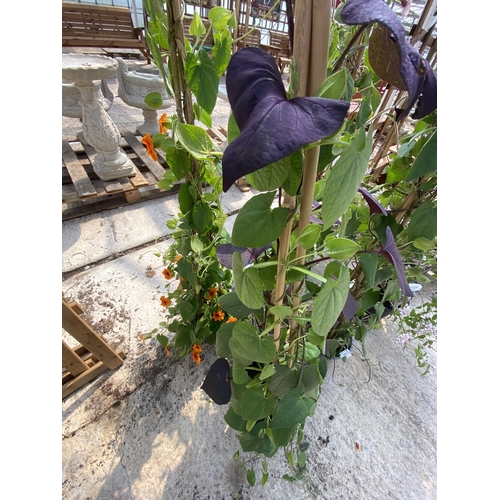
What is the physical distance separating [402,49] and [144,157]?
7.63 feet

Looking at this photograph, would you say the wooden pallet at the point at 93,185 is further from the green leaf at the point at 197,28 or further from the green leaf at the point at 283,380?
the green leaf at the point at 283,380

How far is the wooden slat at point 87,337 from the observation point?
93 centimetres

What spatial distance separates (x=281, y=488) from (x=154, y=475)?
40cm

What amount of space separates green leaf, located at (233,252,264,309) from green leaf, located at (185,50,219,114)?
268 mm

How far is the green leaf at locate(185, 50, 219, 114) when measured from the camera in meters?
0.50

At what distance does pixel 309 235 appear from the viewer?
403mm

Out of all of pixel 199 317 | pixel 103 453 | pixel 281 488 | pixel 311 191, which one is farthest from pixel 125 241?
pixel 311 191

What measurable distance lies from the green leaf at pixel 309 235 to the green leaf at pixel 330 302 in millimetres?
55

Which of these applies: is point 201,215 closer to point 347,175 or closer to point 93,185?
point 347,175

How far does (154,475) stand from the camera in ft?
3.19

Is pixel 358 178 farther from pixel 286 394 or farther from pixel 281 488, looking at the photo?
pixel 281 488

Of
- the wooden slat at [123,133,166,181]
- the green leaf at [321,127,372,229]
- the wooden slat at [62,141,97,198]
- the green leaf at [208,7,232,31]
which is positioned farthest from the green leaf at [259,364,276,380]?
the wooden slat at [123,133,166,181]

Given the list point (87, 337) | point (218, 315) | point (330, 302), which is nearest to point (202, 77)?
point (330, 302)

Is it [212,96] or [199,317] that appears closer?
[212,96]
